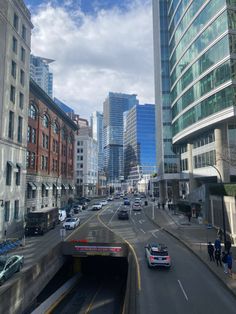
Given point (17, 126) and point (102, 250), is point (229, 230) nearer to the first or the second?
point (102, 250)

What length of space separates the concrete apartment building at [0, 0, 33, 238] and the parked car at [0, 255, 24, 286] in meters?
16.1

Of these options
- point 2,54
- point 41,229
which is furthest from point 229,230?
point 2,54

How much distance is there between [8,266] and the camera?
19.5 m

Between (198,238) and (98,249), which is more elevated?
(198,238)

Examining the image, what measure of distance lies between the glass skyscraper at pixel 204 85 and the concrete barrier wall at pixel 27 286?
2301 cm

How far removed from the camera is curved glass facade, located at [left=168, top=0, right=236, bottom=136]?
3972cm

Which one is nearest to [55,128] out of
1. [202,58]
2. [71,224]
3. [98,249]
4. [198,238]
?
[71,224]

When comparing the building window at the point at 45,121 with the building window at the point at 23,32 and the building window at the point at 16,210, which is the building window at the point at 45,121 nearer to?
the building window at the point at 23,32

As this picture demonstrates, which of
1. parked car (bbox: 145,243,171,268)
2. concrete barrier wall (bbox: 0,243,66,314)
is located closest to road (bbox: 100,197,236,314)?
parked car (bbox: 145,243,171,268)

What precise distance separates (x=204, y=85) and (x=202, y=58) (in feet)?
15.2

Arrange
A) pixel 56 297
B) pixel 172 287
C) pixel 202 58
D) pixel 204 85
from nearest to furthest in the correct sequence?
pixel 172 287, pixel 56 297, pixel 204 85, pixel 202 58

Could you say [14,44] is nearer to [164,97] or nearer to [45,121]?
[45,121]

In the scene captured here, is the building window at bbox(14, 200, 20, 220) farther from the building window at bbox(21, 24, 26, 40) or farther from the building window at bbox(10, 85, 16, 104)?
the building window at bbox(21, 24, 26, 40)

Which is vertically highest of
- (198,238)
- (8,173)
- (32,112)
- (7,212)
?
(32,112)
